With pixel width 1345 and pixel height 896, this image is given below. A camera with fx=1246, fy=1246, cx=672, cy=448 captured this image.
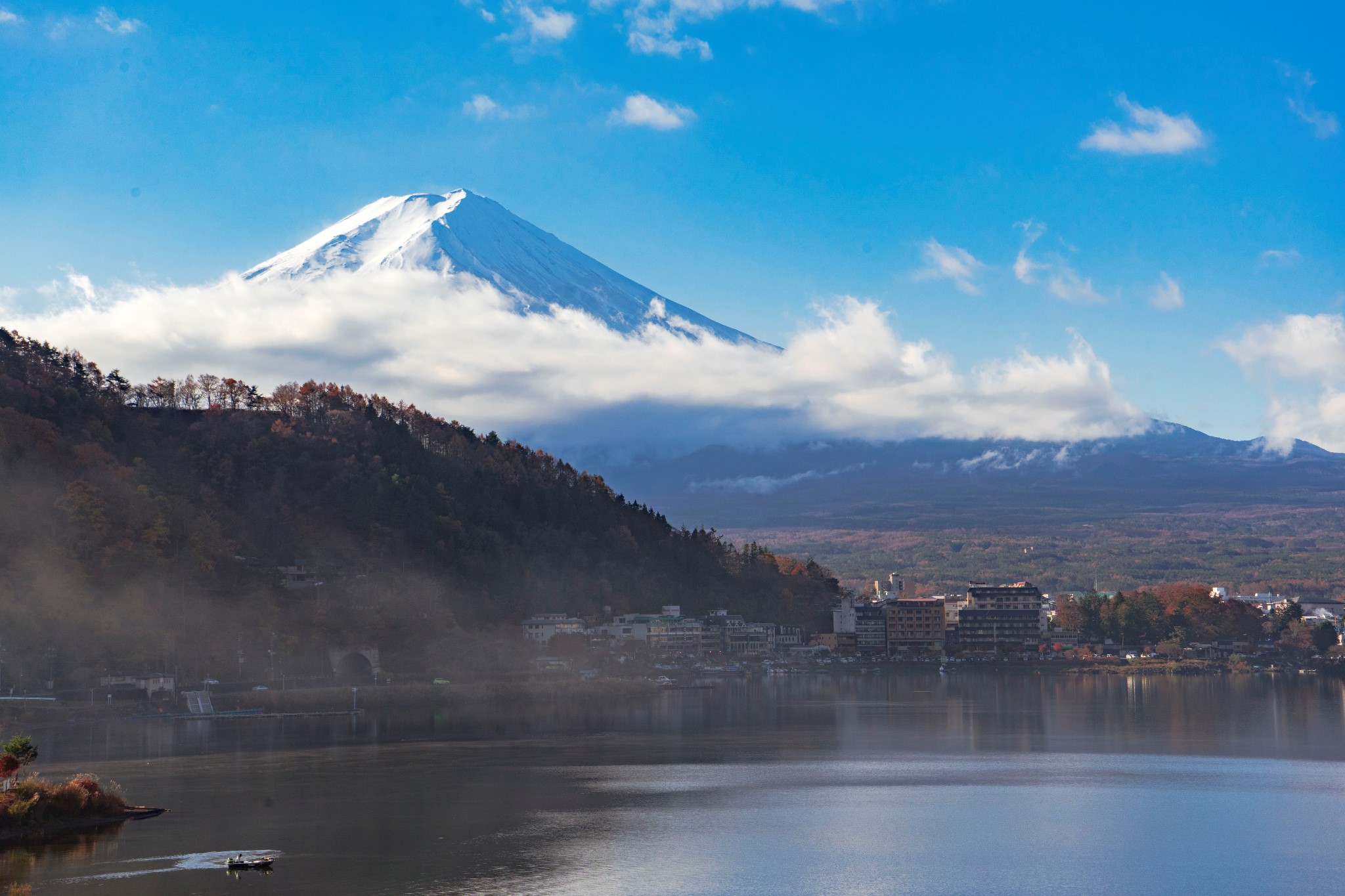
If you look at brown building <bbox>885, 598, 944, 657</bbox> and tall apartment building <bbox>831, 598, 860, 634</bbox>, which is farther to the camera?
tall apartment building <bbox>831, 598, 860, 634</bbox>

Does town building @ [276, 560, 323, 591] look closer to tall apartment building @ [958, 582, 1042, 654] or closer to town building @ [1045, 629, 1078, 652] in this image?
tall apartment building @ [958, 582, 1042, 654]

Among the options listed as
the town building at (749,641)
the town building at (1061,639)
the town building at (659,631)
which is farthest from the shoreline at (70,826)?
the town building at (1061,639)

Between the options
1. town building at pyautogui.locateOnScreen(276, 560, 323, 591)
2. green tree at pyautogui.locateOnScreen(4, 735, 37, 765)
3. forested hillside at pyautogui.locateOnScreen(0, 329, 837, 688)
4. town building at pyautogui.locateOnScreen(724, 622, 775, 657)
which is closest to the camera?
green tree at pyautogui.locateOnScreen(4, 735, 37, 765)

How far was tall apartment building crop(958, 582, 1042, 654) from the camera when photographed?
92188 millimetres

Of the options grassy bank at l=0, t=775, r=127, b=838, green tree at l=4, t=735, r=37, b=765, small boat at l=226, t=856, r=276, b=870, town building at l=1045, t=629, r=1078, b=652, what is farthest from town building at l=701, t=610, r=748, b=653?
small boat at l=226, t=856, r=276, b=870

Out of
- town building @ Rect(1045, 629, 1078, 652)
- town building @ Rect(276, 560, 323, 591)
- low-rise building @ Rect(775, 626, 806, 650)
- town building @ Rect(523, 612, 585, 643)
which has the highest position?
town building @ Rect(276, 560, 323, 591)

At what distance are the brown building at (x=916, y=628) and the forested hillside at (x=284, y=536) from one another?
19.3 feet

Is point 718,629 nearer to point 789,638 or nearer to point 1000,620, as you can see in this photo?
point 789,638

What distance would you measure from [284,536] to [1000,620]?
53.0 m

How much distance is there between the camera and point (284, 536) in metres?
66.5

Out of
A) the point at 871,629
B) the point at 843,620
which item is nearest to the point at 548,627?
the point at 843,620

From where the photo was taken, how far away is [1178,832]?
22.8 metres

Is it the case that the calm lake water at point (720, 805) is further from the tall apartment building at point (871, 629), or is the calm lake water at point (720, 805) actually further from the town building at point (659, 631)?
the tall apartment building at point (871, 629)

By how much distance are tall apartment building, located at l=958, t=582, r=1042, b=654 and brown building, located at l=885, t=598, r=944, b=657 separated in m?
1.68
